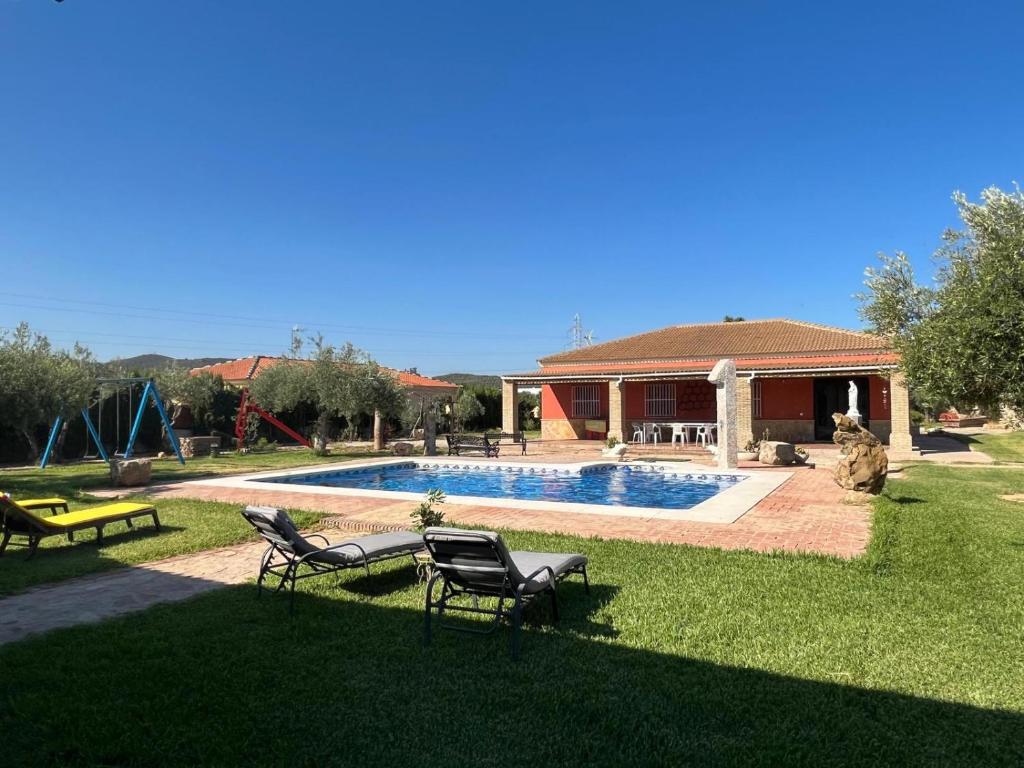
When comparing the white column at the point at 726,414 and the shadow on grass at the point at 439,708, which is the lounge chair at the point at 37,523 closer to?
the shadow on grass at the point at 439,708

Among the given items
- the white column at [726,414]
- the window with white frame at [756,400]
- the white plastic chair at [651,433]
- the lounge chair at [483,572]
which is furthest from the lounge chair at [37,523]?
the window with white frame at [756,400]

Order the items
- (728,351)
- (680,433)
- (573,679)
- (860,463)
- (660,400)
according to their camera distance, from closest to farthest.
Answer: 1. (573,679)
2. (860,463)
3. (680,433)
4. (728,351)
5. (660,400)

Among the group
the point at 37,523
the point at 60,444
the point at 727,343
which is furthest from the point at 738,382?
the point at 60,444

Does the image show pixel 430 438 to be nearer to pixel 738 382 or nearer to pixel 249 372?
pixel 738 382

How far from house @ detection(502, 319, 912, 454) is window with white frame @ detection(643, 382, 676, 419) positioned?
0.05 metres

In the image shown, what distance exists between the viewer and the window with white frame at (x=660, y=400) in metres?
29.9

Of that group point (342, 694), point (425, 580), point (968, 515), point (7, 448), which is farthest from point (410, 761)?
point (7, 448)

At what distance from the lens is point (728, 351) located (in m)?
29.8

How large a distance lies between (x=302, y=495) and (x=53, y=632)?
7146 millimetres

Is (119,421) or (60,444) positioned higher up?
(119,421)

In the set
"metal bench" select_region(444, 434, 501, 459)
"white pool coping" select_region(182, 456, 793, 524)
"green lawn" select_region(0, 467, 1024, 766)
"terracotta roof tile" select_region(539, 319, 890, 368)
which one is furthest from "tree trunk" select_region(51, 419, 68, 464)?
"terracotta roof tile" select_region(539, 319, 890, 368)

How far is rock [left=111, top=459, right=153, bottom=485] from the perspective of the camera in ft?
47.0

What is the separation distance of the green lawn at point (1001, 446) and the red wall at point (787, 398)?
5853 millimetres

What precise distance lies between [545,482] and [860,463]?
25.7 feet
